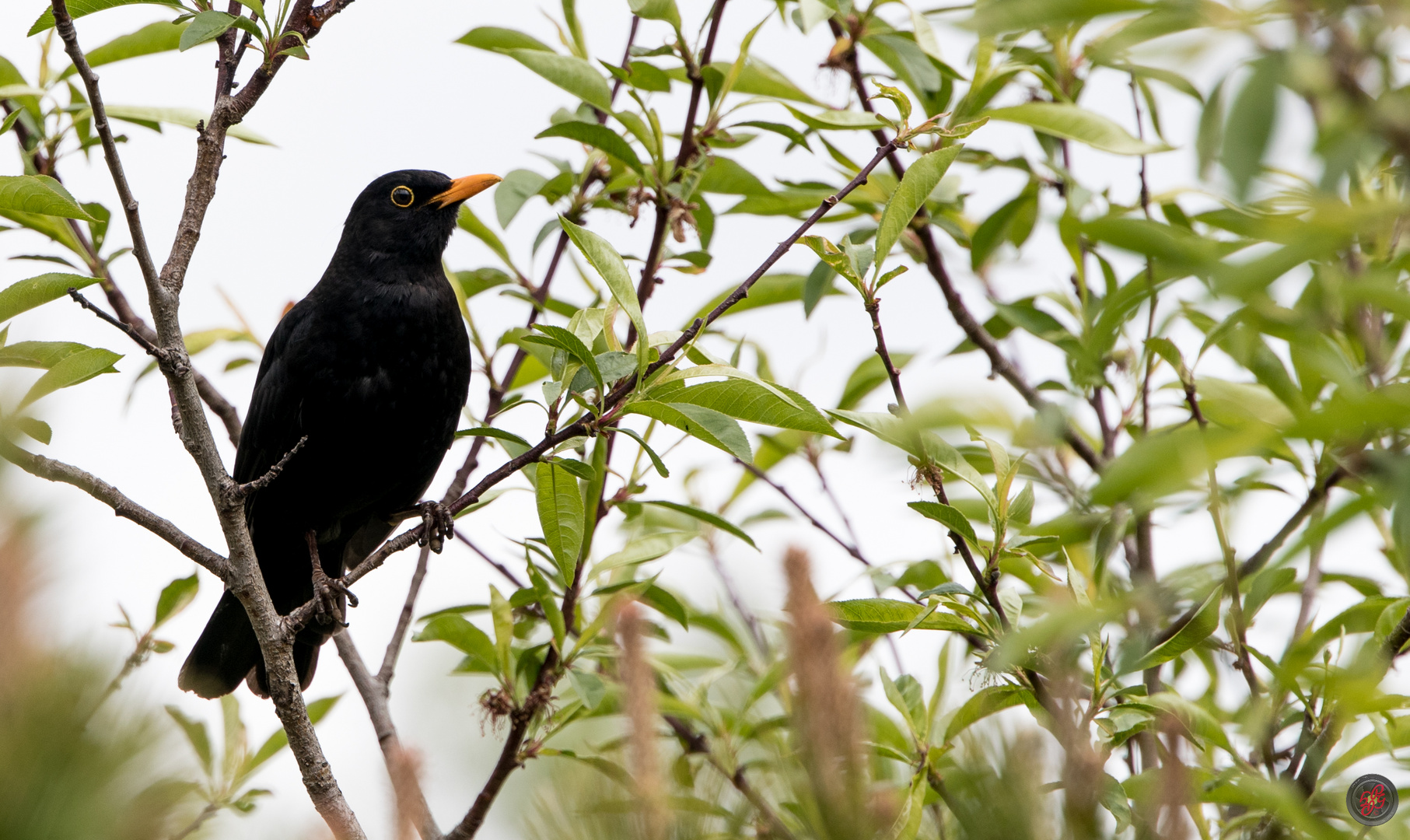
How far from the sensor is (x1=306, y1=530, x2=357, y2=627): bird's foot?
4031 millimetres

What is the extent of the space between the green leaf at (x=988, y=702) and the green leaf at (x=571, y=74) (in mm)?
2066

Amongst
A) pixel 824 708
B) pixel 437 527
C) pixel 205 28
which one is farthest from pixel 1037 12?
pixel 437 527

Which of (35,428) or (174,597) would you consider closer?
(35,428)

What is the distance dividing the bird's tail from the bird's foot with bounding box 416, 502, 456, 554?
0.86m

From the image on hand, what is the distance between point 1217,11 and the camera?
1016 mm

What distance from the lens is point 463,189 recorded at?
17.7ft

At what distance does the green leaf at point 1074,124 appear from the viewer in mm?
3156

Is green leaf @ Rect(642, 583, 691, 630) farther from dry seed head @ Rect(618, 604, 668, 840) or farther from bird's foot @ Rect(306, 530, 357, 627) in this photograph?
dry seed head @ Rect(618, 604, 668, 840)

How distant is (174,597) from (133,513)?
1.34 meters

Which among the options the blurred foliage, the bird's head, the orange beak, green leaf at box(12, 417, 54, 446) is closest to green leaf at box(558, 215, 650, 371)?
the blurred foliage

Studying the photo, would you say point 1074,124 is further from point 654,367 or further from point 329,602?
point 329,602

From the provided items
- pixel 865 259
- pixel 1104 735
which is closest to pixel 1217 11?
pixel 865 259

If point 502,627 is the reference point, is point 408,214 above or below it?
above

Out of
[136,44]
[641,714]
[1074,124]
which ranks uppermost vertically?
[136,44]
